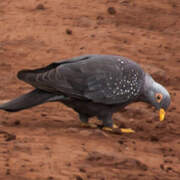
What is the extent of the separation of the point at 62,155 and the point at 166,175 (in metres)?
1.11

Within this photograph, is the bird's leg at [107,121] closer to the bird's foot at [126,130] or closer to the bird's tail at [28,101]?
the bird's foot at [126,130]

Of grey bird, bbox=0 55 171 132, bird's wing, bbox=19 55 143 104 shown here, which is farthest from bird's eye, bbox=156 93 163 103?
bird's wing, bbox=19 55 143 104

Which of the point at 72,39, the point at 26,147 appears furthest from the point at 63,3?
the point at 26,147

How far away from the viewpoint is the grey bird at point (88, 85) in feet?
19.7

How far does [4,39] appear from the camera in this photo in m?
9.41

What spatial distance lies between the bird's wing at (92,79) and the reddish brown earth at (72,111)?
1.68ft

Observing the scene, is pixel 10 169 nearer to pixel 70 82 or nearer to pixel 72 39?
pixel 70 82

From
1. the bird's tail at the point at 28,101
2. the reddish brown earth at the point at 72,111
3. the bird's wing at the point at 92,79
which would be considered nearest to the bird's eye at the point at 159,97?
the bird's wing at the point at 92,79

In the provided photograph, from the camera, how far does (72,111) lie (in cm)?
727

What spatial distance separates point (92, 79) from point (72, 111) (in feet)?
4.53

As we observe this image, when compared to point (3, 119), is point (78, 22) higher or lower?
higher

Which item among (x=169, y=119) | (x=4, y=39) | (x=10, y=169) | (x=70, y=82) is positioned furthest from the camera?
(x=4, y=39)

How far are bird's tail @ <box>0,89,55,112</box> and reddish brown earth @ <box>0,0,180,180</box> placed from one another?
0.95 ft

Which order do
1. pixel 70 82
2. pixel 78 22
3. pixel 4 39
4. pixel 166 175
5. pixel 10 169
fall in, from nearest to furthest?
pixel 10 169, pixel 166 175, pixel 70 82, pixel 4 39, pixel 78 22
